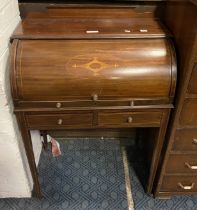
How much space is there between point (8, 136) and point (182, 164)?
100cm

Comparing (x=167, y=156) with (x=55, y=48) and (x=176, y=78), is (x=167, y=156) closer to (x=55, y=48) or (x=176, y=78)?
(x=176, y=78)

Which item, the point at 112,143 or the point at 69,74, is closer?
the point at 69,74

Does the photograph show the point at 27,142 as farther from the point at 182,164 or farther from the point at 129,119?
the point at 182,164

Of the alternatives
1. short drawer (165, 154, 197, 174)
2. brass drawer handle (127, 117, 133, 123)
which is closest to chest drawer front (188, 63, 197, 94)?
brass drawer handle (127, 117, 133, 123)

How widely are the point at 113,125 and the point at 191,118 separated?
395 millimetres

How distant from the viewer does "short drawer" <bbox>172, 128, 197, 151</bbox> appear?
129 cm

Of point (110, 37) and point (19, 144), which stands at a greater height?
point (110, 37)

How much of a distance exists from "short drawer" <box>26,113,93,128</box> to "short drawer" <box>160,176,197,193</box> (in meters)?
0.67

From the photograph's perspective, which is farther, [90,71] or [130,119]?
[130,119]

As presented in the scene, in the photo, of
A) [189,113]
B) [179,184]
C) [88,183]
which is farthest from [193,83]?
[88,183]

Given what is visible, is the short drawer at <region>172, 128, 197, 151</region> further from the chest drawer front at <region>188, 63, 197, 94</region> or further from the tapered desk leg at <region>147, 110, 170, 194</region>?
the chest drawer front at <region>188, 63, 197, 94</region>

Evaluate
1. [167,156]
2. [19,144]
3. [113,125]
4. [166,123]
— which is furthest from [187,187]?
[19,144]

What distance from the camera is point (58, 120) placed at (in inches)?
48.6

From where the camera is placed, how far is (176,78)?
3.77ft
